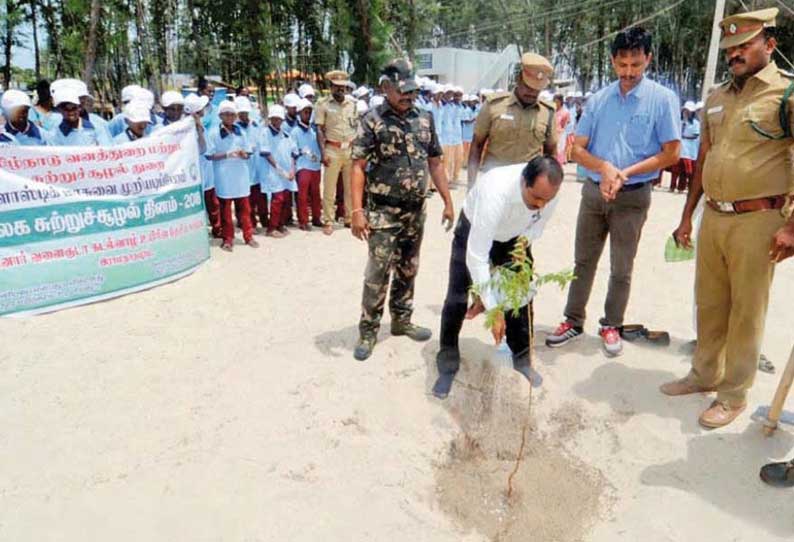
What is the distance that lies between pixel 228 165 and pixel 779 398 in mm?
5451

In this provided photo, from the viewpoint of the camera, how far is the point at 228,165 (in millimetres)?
6414

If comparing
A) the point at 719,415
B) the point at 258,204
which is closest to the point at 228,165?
the point at 258,204

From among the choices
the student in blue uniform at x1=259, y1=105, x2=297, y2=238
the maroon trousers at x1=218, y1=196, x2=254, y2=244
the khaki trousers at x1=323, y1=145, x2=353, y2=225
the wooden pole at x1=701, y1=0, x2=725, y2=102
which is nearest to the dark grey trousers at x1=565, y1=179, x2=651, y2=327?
the maroon trousers at x1=218, y1=196, x2=254, y2=244

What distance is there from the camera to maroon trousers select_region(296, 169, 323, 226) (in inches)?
292

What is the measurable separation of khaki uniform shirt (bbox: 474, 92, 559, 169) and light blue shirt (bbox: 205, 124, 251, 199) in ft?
10.9

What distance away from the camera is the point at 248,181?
21.6ft

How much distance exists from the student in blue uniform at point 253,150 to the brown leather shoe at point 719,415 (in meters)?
5.28

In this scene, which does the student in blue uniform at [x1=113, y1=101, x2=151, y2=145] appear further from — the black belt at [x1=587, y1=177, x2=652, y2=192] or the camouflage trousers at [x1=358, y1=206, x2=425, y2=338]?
the black belt at [x1=587, y1=177, x2=652, y2=192]

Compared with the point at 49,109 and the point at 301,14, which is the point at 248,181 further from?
the point at 301,14

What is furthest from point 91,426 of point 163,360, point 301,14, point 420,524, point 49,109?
point 301,14

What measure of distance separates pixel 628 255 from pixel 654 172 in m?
0.55

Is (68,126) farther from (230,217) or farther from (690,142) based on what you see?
(690,142)

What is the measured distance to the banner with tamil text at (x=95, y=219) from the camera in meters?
4.48

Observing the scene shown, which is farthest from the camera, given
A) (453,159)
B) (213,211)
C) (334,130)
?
(453,159)
